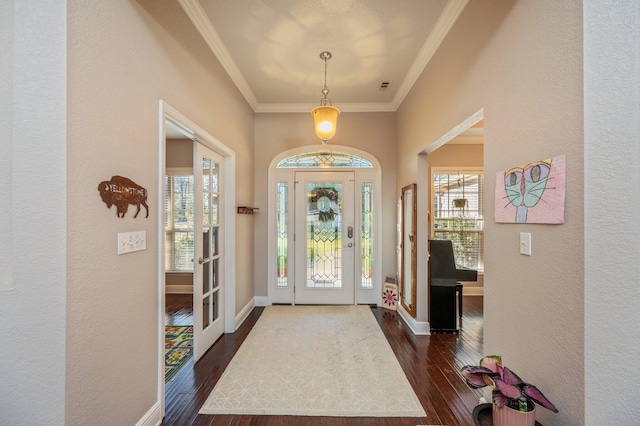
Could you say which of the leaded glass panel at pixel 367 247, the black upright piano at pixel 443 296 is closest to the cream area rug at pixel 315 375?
the black upright piano at pixel 443 296

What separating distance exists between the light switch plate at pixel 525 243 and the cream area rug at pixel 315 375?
4.38 feet

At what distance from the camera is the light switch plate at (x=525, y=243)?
4.67 ft

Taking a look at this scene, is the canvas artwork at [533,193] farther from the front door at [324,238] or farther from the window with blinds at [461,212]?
the window with blinds at [461,212]

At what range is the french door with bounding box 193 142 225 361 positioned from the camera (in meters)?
2.49

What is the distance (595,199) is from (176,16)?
2761 millimetres

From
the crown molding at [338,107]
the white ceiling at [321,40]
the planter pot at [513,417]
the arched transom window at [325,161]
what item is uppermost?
the white ceiling at [321,40]

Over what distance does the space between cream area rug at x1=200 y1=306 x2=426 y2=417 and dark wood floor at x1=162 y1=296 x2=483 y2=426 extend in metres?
0.06

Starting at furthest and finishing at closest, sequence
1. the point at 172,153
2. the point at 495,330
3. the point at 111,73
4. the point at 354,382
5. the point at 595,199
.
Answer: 1. the point at 172,153
2. the point at 354,382
3. the point at 495,330
4. the point at 111,73
5. the point at 595,199

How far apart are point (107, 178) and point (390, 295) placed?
3.56 m

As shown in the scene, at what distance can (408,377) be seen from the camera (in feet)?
7.47

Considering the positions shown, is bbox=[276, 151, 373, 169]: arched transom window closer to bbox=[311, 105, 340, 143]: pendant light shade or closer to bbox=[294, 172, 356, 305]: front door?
bbox=[294, 172, 356, 305]: front door

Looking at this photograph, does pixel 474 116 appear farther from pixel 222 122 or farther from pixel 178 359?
pixel 178 359

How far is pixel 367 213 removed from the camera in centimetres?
411

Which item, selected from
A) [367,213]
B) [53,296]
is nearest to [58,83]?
[53,296]
